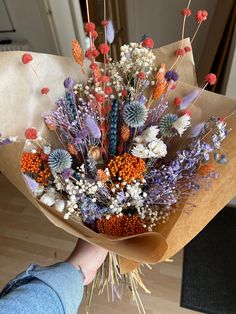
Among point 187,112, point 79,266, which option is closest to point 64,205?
point 79,266

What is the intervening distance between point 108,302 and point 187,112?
3.88 ft

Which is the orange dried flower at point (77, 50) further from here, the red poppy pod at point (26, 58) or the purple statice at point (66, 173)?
the purple statice at point (66, 173)

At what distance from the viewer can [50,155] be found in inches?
20.7

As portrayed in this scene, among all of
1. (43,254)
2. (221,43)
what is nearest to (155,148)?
(221,43)

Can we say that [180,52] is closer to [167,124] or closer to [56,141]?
[167,124]

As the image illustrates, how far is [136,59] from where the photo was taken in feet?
1.95

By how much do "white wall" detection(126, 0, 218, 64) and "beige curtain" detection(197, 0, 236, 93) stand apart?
274 mm

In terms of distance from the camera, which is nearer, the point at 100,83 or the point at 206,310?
the point at 100,83

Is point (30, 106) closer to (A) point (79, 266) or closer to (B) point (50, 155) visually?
(B) point (50, 155)

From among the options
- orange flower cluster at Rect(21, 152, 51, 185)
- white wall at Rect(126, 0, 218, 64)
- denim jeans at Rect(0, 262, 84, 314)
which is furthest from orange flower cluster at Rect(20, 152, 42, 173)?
white wall at Rect(126, 0, 218, 64)

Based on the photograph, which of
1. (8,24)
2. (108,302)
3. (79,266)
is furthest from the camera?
(8,24)

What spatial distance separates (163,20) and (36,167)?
64.6 inches

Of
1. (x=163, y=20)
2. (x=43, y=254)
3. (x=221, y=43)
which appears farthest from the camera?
(x=163, y=20)

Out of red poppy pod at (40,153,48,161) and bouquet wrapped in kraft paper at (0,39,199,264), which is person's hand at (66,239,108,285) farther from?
red poppy pod at (40,153,48,161)
